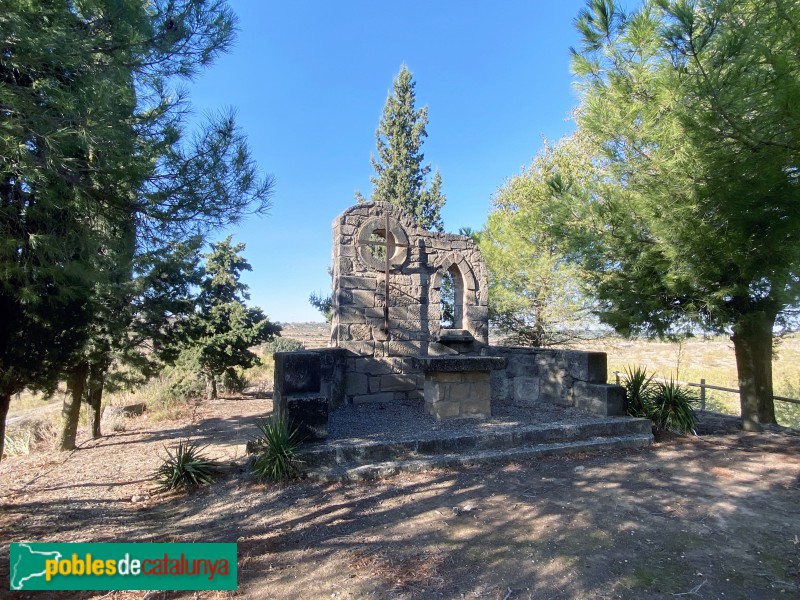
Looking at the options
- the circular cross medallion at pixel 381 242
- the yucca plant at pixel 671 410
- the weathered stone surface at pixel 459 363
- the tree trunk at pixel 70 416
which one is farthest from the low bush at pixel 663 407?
the tree trunk at pixel 70 416

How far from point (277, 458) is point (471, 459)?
6.70ft

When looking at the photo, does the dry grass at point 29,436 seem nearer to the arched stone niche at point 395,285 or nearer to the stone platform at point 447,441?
the arched stone niche at point 395,285

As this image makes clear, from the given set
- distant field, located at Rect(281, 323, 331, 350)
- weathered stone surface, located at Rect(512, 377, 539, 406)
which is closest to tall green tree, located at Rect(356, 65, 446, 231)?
distant field, located at Rect(281, 323, 331, 350)

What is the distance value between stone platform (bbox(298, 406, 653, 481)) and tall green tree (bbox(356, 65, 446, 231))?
16.2 m

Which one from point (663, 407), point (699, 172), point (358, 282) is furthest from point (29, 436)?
point (699, 172)

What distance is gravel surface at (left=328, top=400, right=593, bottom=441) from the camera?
5.40m

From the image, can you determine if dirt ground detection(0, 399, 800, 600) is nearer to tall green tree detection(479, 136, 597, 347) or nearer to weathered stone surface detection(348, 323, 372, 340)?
weathered stone surface detection(348, 323, 372, 340)

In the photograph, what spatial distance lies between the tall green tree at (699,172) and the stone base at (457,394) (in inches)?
89.8

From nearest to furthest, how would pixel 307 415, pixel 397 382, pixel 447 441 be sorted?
pixel 307 415, pixel 447 441, pixel 397 382

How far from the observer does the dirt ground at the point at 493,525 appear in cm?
260

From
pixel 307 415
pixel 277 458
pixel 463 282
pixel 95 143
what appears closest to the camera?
pixel 95 143

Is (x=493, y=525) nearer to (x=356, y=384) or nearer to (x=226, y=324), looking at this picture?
(x=356, y=384)

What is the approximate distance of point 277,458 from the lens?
14.2ft

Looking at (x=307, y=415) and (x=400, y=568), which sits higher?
(x=307, y=415)
